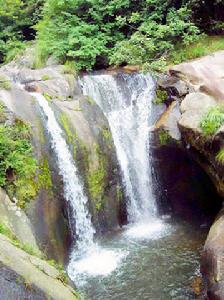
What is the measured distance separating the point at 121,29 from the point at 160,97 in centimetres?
424

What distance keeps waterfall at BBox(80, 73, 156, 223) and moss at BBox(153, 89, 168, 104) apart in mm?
159

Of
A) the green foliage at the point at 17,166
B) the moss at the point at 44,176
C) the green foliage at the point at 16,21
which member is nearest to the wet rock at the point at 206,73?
the moss at the point at 44,176

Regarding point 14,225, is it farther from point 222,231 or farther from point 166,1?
point 166,1

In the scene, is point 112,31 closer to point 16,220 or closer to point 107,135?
point 107,135

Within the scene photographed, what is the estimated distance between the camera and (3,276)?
3869 millimetres

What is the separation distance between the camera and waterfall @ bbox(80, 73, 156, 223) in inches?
466

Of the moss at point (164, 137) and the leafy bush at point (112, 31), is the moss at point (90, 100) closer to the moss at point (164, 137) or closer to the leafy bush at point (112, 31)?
the leafy bush at point (112, 31)

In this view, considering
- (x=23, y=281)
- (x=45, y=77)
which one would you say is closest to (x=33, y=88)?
(x=45, y=77)

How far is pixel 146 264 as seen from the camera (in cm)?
906

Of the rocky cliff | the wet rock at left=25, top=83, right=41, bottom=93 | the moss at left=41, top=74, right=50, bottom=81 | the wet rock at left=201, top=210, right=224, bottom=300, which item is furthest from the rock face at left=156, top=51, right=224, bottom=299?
the wet rock at left=25, top=83, right=41, bottom=93

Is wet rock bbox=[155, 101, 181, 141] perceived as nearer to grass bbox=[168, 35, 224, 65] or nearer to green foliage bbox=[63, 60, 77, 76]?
grass bbox=[168, 35, 224, 65]

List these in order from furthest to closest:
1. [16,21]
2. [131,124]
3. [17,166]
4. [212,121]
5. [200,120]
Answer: [16,21]
[131,124]
[200,120]
[212,121]
[17,166]

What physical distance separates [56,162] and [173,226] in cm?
354

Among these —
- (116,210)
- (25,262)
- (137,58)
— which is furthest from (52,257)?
(137,58)
